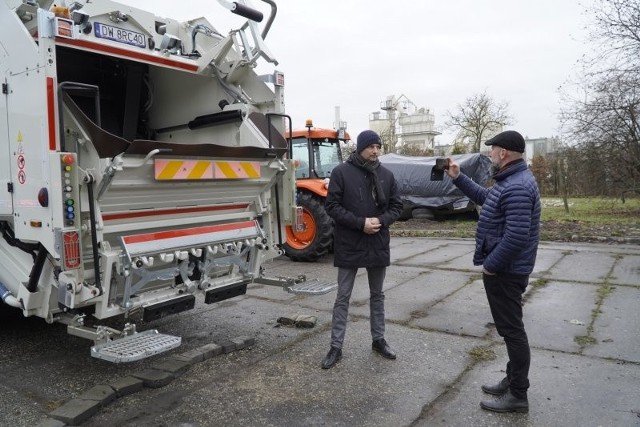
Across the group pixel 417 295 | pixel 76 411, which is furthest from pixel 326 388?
pixel 417 295

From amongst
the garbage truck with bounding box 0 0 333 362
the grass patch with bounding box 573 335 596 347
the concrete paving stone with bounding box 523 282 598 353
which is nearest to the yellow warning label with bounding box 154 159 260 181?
the garbage truck with bounding box 0 0 333 362

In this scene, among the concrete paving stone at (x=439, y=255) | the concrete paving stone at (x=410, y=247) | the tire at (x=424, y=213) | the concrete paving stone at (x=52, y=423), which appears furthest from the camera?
the tire at (x=424, y=213)

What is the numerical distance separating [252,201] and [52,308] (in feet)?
6.43

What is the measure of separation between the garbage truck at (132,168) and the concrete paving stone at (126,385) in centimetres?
34

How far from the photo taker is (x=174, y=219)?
421 cm

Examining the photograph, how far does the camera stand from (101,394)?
339 cm

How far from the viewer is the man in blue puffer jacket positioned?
3066 mm

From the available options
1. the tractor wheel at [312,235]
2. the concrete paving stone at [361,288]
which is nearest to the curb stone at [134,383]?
the concrete paving stone at [361,288]

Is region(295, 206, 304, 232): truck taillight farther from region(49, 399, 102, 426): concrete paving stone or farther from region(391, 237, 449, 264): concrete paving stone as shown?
region(391, 237, 449, 264): concrete paving stone

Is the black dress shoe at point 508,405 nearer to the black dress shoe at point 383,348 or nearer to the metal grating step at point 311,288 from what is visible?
the black dress shoe at point 383,348

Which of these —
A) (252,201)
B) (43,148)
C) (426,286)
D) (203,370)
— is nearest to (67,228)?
(43,148)

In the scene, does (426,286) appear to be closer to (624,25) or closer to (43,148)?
(43,148)

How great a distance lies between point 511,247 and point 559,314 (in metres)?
2.86

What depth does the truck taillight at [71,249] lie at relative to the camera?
334 centimetres
